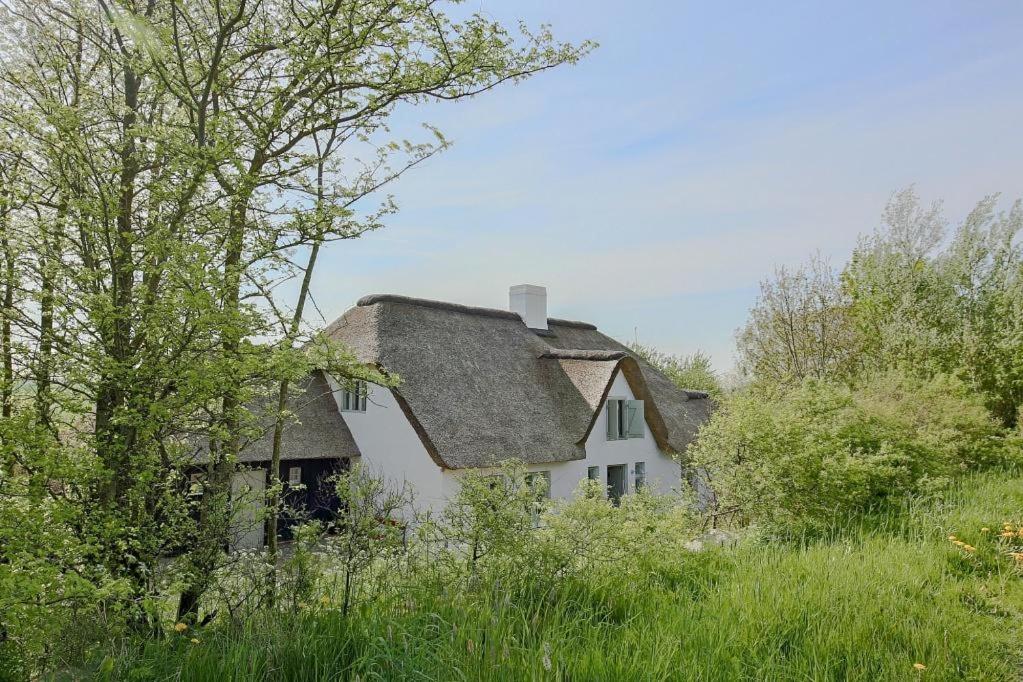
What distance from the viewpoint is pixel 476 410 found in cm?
1599

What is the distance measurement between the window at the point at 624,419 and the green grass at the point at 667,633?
13.0 meters

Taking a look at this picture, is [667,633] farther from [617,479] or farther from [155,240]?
[617,479]

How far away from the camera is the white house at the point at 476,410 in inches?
592

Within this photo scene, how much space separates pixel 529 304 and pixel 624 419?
14.7 feet

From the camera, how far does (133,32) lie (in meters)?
5.43

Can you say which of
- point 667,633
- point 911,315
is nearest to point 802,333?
point 911,315

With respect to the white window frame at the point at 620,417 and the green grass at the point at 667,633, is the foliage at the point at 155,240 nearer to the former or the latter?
the green grass at the point at 667,633

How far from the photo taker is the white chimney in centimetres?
2117

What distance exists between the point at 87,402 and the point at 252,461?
980 cm

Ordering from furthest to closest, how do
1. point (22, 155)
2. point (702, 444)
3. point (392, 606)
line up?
1. point (702, 444)
2. point (22, 155)
3. point (392, 606)

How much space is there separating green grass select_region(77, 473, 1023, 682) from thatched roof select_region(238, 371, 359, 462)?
1086 centimetres

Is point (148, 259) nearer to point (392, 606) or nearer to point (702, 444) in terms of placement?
point (392, 606)

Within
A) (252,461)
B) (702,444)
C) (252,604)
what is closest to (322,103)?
(252,604)

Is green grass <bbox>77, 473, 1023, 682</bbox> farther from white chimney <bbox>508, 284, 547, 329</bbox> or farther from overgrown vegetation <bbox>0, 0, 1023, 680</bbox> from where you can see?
white chimney <bbox>508, 284, 547, 329</bbox>
